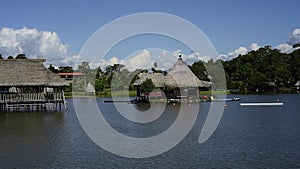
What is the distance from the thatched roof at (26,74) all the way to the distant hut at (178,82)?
49.9 feet

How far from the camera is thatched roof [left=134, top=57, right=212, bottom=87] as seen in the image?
50.4 metres

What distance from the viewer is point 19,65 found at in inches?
1534

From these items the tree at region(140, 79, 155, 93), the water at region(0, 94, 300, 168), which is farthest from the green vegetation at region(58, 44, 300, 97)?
the water at region(0, 94, 300, 168)

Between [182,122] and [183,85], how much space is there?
21.8 meters

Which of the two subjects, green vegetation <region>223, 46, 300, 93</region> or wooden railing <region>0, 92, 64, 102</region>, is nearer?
wooden railing <region>0, 92, 64, 102</region>

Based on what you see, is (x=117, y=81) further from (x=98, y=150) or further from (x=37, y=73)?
(x=98, y=150)

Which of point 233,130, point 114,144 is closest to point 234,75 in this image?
point 233,130

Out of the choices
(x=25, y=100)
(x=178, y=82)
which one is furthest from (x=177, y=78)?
(x=25, y=100)

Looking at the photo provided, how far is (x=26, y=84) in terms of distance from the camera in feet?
122

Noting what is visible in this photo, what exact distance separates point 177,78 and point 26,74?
18713 millimetres

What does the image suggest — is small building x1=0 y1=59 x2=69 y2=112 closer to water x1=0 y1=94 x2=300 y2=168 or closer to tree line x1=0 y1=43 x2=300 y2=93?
water x1=0 y1=94 x2=300 y2=168

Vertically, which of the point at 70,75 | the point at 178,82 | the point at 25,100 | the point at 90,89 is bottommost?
the point at 25,100

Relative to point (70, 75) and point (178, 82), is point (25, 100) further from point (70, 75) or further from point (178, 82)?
point (70, 75)

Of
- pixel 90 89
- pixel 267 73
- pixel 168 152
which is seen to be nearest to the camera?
pixel 168 152
